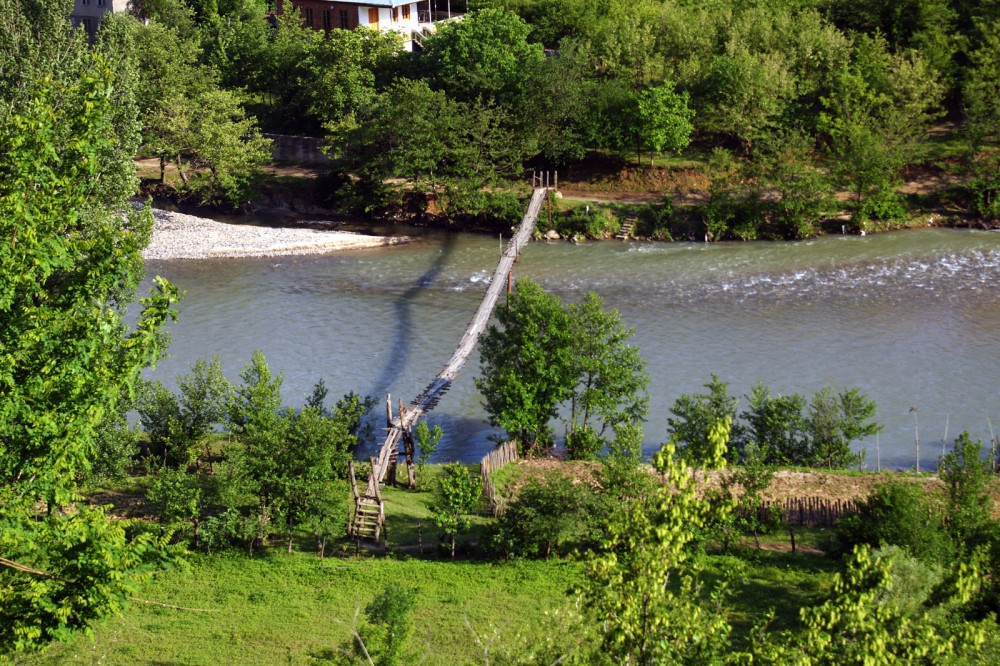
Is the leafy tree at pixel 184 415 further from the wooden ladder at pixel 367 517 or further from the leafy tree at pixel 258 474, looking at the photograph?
the wooden ladder at pixel 367 517

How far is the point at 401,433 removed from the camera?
2389 centimetres

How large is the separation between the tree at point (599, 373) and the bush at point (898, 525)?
6.22m

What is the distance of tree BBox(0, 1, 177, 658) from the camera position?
952 centimetres

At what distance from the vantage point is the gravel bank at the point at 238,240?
4562 centimetres

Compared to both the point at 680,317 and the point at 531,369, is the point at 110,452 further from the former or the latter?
the point at 680,317

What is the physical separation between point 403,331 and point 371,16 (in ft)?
106

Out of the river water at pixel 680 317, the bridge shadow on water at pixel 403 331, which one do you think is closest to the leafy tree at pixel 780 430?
the river water at pixel 680 317

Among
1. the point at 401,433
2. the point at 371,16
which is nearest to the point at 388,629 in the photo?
the point at 401,433

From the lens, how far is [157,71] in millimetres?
52969

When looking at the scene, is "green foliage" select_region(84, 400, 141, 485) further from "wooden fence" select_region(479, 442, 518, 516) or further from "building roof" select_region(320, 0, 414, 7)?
"building roof" select_region(320, 0, 414, 7)

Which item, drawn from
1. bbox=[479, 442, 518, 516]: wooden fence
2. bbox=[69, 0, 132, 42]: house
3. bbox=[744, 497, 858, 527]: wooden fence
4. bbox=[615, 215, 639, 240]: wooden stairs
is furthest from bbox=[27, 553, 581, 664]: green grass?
bbox=[69, 0, 132, 42]: house

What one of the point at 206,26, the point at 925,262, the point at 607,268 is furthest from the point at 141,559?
the point at 206,26

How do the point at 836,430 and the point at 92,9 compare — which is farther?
the point at 92,9

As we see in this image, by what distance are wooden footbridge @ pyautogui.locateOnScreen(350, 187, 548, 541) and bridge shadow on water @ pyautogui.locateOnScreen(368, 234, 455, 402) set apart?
7.14ft
